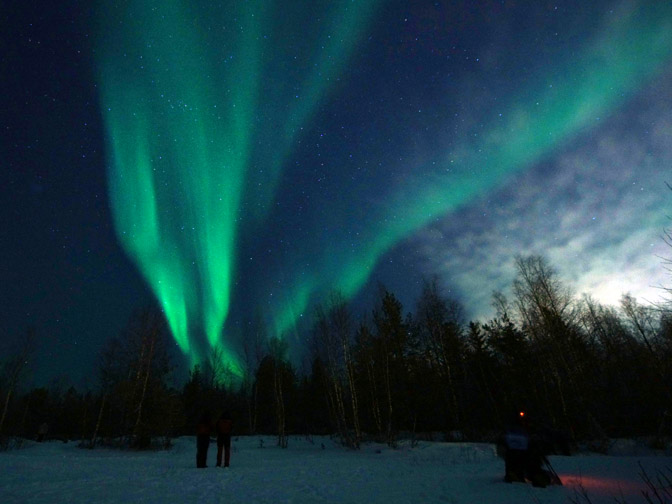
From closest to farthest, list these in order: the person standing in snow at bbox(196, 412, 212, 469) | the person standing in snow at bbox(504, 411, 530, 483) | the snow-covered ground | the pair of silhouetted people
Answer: the snow-covered ground
the person standing in snow at bbox(504, 411, 530, 483)
the person standing in snow at bbox(196, 412, 212, 469)
the pair of silhouetted people

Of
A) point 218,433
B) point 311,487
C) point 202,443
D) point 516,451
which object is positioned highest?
point 218,433

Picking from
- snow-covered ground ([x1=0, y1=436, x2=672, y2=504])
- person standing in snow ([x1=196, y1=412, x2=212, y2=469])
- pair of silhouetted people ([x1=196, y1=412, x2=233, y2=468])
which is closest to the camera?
snow-covered ground ([x1=0, y1=436, x2=672, y2=504])

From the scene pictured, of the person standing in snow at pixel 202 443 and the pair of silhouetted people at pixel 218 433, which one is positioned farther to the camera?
the pair of silhouetted people at pixel 218 433

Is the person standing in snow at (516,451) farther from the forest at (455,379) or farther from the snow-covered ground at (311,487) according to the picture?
the forest at (455,379)

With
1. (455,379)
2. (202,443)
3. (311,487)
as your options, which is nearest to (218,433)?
(202,443)

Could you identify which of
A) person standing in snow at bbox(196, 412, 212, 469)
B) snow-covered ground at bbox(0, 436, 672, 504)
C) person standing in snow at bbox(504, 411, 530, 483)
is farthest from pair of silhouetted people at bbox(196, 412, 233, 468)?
person standing in snow at bbox(504, 411, 530, 483)

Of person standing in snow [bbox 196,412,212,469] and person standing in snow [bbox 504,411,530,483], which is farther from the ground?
person standing in snow [bbox 196,412,212,469]

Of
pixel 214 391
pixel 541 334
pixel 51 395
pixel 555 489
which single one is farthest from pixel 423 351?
pixel 51 395

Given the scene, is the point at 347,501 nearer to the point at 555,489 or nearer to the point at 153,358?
the point at 555,489

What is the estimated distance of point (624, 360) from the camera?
2897 cm

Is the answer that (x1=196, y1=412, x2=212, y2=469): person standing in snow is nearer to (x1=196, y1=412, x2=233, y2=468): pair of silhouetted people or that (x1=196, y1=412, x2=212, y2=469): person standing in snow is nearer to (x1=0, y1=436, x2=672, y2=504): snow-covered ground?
(x1=196, y1=412, x2=233, y2=468): pair of silhouetted people

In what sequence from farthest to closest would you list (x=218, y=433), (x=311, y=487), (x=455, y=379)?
(x=455, y=379)
(x=218, y=433)
(x=311, y=487)

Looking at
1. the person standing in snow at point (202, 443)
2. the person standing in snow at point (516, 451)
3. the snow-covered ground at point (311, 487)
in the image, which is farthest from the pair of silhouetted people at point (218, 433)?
the person standing in snow at point (516, 451)

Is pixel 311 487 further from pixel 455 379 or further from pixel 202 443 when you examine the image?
pixel 455 379
